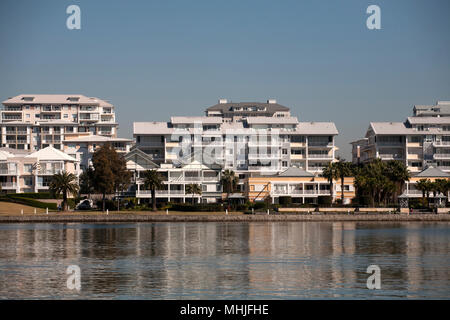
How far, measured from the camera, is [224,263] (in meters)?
Result: 53.4

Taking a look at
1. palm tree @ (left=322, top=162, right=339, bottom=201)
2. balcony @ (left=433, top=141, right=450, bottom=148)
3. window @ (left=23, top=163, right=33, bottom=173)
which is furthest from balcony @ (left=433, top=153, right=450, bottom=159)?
window @ (left=23, top=163, right=33, bottom=173)

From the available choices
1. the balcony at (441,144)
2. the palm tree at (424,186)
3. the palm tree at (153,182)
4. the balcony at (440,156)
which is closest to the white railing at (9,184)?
the palm tree at (153,182)

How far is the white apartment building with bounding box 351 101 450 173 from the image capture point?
169750 mm

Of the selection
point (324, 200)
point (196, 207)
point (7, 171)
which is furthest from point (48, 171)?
point (324, 200)

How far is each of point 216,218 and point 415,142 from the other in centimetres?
7808

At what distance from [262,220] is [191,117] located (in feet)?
223

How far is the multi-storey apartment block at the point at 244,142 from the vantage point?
16538 cm
